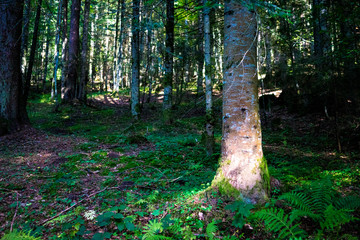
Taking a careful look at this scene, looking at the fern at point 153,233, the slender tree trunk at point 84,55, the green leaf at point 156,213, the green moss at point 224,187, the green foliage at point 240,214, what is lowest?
the green leaf at point 156,213

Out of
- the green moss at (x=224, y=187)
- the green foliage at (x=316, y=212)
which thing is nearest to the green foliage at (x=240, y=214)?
the green foliage at (x=316, y=212)

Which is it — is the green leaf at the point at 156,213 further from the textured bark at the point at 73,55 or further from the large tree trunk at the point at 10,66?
the textured bark at the point at 73,55

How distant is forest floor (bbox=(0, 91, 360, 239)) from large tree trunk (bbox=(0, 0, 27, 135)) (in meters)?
0.78

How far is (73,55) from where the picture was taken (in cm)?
1656

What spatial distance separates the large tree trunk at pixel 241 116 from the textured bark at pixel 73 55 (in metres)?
16.5

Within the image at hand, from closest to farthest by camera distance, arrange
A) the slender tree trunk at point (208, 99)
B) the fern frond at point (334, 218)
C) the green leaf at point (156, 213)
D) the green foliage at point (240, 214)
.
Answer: the fern frond at point (334, 218), the green foliage at point (240, 214), the green leaf at point (156, 213), the slender tree trunk at point (208, 99)

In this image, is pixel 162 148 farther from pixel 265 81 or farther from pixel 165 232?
pixel 265 81

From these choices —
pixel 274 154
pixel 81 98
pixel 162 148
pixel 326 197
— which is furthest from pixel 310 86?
pixel 81 98

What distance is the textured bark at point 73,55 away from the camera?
16.4m

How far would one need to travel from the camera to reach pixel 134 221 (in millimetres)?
3057

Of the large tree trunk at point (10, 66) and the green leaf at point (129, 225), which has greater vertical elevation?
the large tree trunk at point (10, 66)

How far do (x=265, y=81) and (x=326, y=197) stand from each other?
54.9ft

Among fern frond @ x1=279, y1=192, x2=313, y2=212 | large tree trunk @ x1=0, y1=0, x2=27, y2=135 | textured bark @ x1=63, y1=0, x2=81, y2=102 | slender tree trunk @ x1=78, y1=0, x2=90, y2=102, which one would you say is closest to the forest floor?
fern frond @ x1=279, y1=192, x2=313, y2=212

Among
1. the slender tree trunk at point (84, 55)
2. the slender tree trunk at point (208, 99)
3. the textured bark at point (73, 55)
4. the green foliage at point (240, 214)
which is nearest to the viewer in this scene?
the green foliage at point (240, 214)
